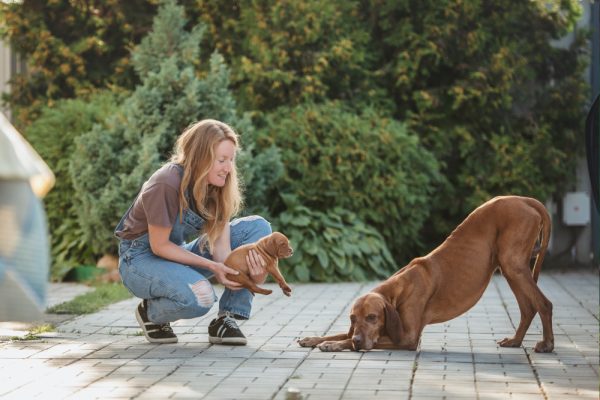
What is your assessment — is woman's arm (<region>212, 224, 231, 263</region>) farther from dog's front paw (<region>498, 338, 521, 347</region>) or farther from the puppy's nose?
dog's front paw (<region>498, 338, 521, 347</region>)

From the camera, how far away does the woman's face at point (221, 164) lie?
6.04 meters

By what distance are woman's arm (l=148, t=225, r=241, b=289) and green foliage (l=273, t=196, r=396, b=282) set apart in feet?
15.6

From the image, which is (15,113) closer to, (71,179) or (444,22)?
(71,179)

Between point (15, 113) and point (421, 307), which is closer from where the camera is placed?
point (421, 307)

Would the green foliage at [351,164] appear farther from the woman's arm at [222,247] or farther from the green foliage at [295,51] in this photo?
the woman's arm at [222,247]

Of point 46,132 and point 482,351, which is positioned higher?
point 46,132

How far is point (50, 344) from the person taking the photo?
248 inches

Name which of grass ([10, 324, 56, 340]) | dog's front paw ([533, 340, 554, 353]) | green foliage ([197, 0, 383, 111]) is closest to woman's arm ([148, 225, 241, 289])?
grass ([10, 324, 56, 340])

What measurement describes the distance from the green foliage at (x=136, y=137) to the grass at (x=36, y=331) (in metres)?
3.64

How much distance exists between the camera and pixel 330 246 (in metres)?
11.2

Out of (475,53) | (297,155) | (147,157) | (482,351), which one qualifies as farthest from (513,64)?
(482,351)

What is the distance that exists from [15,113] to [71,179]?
2319mm

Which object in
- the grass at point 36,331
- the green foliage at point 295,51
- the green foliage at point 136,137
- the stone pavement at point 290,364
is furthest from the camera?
the green foliage at point 295,51

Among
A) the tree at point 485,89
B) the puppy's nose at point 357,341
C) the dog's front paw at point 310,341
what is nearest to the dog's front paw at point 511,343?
the puppy's nose at point 357,341
